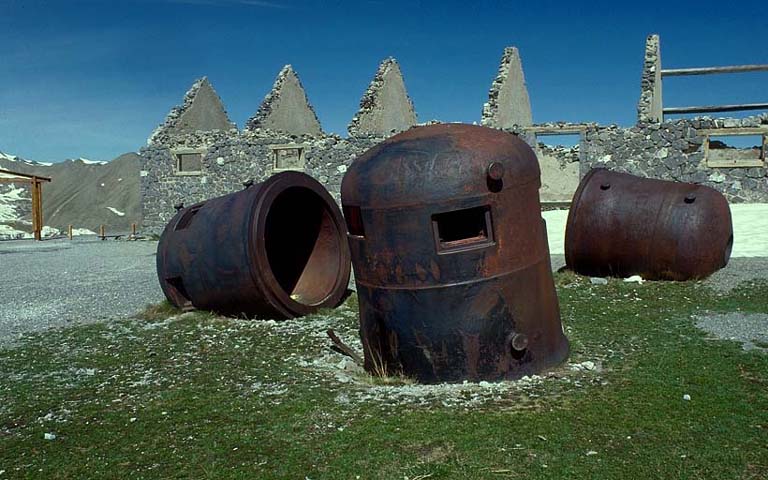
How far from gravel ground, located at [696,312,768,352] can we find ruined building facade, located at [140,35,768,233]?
10337 mm

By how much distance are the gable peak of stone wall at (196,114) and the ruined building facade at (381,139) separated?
0.03 metres

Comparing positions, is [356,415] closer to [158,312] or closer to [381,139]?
[158,312]

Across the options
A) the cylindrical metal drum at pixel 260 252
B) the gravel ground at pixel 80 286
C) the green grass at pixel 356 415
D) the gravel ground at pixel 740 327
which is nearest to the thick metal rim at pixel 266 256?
the cylindrical metal drum at pixel 260 252

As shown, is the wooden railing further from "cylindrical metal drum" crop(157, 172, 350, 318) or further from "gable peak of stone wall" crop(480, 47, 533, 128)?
"cylindrical metal drum" crop(157, 172, 350, 318)

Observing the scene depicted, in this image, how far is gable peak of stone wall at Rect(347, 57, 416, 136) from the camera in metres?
20.4

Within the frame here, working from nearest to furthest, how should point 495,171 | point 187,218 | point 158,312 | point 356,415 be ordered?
point 356,415 → point 495,171 → point 158,312 → point 187,218

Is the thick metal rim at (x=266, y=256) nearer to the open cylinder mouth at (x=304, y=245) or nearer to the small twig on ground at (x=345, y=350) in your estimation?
the open cylinder mouth at (x=304, y=245)

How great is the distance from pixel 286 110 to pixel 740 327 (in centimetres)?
1925

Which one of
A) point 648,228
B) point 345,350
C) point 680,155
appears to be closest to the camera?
point 345,350

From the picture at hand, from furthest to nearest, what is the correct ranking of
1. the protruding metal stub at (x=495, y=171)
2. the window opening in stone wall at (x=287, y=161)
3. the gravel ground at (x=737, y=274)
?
the window opening in stone wall at (x=287, y=161) < the gravel ground at (x=737, y=274) < the protruding metal stub at (x=495, y=171)

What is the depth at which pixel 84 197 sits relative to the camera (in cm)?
5047

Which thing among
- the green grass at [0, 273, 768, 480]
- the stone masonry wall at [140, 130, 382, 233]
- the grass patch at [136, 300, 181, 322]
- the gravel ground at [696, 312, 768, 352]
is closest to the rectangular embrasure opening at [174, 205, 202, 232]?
the grass patch at [136, 300, 181, 322]

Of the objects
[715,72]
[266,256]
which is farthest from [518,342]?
[715,72]

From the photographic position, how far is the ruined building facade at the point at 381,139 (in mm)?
16203
